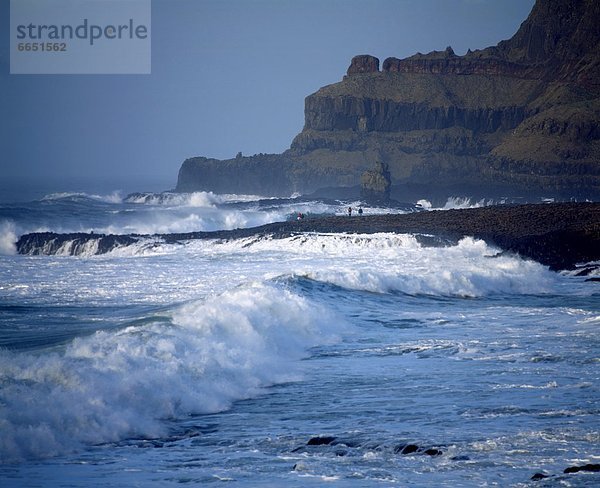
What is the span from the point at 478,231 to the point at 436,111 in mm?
86439

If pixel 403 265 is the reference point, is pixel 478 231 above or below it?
above

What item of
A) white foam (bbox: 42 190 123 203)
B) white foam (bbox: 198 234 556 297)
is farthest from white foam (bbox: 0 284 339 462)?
white foam (bbox: 42 190 123 203)

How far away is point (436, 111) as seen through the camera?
131 m

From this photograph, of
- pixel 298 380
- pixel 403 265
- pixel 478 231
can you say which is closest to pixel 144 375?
pixel 298 380

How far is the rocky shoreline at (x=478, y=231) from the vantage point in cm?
4122

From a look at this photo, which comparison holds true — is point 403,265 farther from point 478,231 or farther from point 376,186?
point 376,186

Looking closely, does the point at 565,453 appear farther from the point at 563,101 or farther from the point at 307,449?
the point at 563,101

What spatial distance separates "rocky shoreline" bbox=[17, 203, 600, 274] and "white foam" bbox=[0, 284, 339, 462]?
19.0 meters

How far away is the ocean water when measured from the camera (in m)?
13.0

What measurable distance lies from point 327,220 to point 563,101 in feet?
230

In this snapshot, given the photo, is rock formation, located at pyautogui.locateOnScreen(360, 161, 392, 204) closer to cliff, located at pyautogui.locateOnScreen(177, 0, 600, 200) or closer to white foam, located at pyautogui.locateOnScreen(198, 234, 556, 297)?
cliff, located at pyautogui.locateOnScreen(177, 0, 600, 200)

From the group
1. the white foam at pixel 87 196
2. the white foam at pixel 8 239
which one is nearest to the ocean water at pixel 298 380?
the white foam at pixel 8 239

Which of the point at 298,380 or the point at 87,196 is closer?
the point at 298,380

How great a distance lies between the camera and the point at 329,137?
13288 cm
